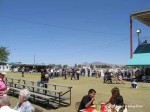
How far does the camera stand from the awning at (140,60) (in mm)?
34884

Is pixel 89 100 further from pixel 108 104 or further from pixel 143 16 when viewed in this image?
pixel 143 16

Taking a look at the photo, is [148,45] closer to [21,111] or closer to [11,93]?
[11,93]

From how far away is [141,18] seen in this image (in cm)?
3981

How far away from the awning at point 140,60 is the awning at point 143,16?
200 inches

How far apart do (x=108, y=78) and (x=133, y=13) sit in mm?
12607

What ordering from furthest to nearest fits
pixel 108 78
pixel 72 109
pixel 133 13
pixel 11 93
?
pixel 133 13
pixel 108 78
pixel 11 93
pixel 72 109

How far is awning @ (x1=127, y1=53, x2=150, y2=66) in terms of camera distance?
114ft

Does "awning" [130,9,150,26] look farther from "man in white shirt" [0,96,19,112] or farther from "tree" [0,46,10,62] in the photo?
"tree" [0,46,10,62]

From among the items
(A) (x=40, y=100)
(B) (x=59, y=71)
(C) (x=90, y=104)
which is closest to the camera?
(C) (x=90, y=104)

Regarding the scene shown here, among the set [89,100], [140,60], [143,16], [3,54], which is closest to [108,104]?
[89,100]

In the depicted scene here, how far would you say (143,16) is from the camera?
38.6 meters

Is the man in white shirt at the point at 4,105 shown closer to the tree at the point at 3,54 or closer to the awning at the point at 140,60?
the awning at the point at 140,60

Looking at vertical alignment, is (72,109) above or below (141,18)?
below

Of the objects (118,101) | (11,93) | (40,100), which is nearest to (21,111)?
(118,101)
